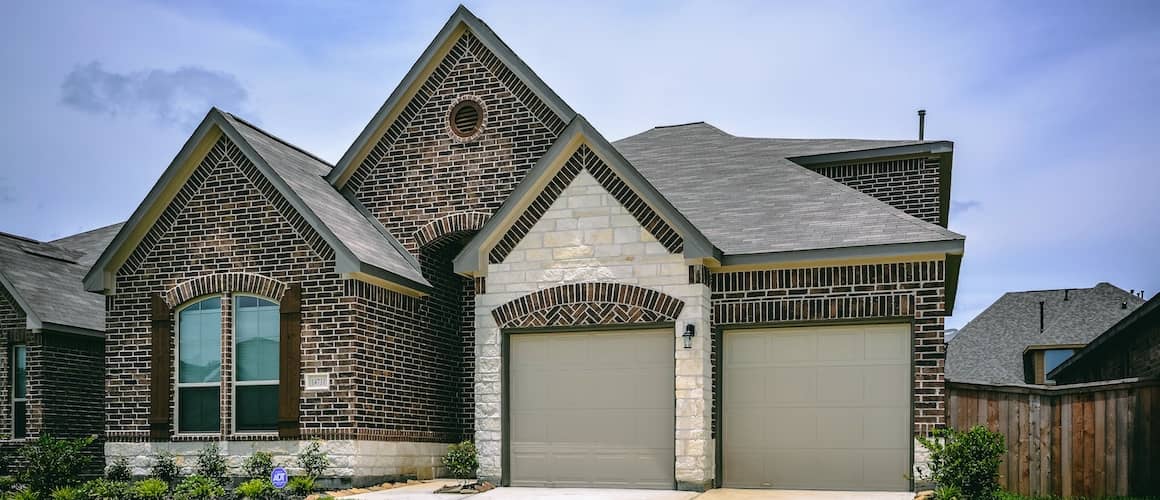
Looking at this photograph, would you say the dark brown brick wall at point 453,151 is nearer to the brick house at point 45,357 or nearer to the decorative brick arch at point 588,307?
the decorative brick arch at point 588,307

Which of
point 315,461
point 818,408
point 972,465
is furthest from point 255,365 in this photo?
point 972,465

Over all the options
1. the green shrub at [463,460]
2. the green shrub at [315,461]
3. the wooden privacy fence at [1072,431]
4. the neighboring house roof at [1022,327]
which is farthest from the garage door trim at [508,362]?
the neighboring house roof at [1022,327]

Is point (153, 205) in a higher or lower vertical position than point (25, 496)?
higher

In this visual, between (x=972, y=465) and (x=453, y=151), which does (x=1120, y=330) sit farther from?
(x=453, y=151)

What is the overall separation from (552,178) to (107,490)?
730 centimetres

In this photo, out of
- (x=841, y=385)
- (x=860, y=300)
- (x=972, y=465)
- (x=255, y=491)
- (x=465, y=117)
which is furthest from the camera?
(x=465, y=117)

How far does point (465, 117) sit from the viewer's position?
19.3 meters

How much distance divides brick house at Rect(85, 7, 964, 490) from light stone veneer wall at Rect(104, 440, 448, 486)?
0.16 ft

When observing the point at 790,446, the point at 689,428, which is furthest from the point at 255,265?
the point at 790,446

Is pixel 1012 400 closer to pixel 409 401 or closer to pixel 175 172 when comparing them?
pixel 409 401

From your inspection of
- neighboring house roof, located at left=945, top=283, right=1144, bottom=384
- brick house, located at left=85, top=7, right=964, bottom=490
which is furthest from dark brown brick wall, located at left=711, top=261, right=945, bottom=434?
neighboring house roof, located at left=945, top=283, right=1144, bottom=384

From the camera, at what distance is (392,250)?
1859 centimetres

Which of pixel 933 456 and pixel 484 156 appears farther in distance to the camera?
pixel 484 156

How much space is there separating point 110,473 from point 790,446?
9.80 metres
